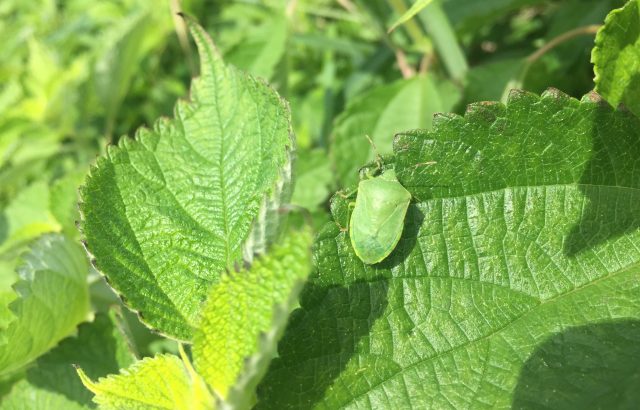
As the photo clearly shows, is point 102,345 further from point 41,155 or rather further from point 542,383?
point 41,155

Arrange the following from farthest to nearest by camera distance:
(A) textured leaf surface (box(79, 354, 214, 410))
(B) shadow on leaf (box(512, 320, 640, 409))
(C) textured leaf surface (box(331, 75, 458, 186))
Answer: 1. (C) textured leaf surface (box(331, 75, 458, 186))
2. (A) textured leaf surface (box(79, 354, 214, 410))
3. (B) shadow on leaf (box(512, 320, 640, 409))

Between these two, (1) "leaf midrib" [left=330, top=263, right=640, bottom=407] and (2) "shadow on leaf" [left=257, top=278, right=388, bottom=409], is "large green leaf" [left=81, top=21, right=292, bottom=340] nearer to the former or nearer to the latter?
(2) "shadow on leaf" [left=257, top=278, right=388, bottom=409]

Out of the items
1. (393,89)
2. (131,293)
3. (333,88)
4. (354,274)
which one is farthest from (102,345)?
(333,88)

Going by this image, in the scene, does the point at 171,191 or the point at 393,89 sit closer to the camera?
the point at 171,191

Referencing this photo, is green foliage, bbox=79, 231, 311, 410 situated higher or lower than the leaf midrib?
higher

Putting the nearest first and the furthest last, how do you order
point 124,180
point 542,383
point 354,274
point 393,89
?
point 542,383
point 354,274
point 124,180
point 393,89

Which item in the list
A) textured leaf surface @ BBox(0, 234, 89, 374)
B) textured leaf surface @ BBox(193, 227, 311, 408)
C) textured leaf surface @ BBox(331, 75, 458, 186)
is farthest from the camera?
textured leaf surface @ BBox(331, 75, 458, 186)

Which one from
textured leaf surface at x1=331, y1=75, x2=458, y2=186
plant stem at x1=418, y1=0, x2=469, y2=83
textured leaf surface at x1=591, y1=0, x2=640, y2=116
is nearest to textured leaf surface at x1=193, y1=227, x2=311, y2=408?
textured leaf surface at x1=591, y1=0, x2=640, y2=116

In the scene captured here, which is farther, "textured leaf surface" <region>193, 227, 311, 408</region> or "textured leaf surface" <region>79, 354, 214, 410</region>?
"textured leaf surface" <region>79, 354, 214, 410</region>
